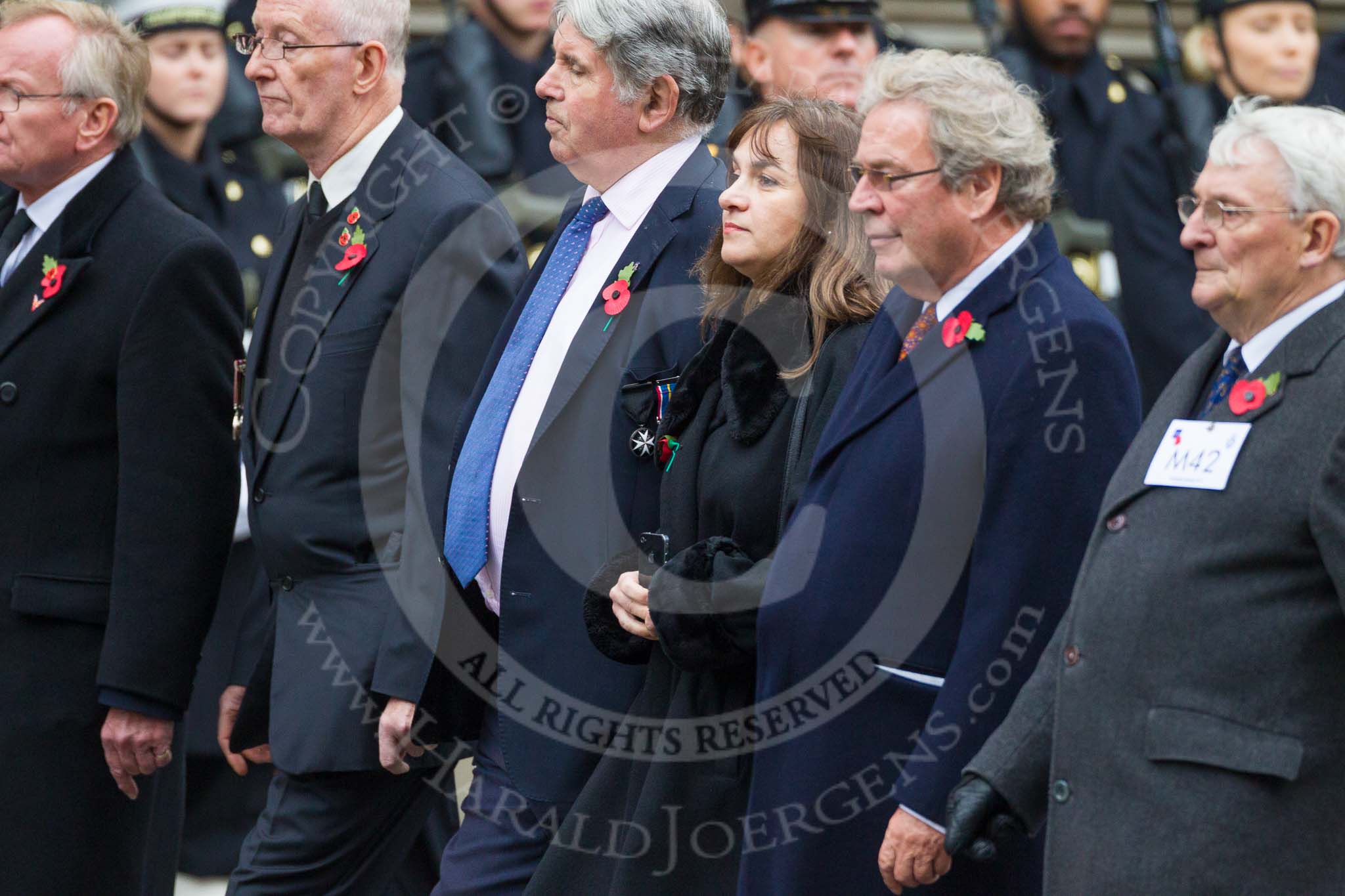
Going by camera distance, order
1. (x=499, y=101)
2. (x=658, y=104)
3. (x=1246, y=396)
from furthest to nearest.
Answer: (x=499, y=101) → (x=658, y=104) → (x=1246, y=396)

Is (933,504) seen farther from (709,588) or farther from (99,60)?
(99,60)

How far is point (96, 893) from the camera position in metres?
3.87

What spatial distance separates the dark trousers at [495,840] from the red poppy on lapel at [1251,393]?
4.63 feet

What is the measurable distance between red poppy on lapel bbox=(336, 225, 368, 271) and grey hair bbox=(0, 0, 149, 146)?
64 centimetres

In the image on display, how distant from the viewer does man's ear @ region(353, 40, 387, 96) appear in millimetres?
3795

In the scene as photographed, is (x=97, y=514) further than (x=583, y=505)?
Yes

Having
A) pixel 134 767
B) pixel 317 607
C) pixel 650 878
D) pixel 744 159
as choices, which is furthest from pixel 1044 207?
pixel 134 767

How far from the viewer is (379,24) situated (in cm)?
382

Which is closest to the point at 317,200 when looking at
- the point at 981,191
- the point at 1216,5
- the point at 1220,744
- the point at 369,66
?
the point at 369,66

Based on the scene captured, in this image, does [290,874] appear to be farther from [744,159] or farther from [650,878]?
[744,159]

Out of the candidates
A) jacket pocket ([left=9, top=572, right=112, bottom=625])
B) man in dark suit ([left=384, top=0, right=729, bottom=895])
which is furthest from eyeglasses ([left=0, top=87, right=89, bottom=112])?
man in dark suit ([left=384, top=0, right=729, bottom=895])

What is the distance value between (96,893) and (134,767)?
25 cm

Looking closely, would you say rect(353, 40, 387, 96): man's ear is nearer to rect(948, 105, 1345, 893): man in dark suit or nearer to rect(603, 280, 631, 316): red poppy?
rect(603, 280, 631, 316): red poppy

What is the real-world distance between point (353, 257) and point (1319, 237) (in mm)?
1793
